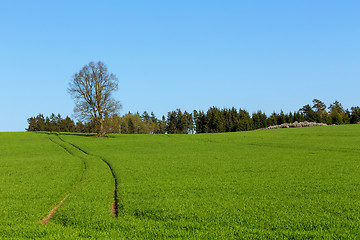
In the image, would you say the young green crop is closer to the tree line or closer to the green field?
the green field

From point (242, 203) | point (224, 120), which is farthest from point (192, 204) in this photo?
point (224, 120)

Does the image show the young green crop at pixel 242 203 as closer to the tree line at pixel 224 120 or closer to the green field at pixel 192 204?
the green field at pixel 192 204

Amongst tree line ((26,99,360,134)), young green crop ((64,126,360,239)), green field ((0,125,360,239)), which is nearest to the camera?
young green crop ((64,126,360,239))

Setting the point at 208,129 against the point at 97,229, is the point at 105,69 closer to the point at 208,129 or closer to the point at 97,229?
the point at 97,229

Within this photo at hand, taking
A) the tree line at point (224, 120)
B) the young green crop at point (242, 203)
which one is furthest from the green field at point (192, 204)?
the tree line at point (224, 120)

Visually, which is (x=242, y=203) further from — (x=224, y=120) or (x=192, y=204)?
(x=224, y=120)

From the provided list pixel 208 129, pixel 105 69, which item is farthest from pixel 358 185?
pixel 208 129

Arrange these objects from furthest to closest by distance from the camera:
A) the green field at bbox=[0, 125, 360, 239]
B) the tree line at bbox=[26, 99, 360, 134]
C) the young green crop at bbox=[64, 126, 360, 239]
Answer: the tree line at bbox=[26, 99, 360, 134]
the green field at bbox=[0, 125, 360, 239]
the young green crop at bbox=[64, 126, 360, 239]

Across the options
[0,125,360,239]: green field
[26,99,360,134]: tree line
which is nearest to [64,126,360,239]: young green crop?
[0,125,360,239]: green field

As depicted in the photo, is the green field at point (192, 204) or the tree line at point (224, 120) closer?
the green field at point (192, 204)

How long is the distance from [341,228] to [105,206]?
30.5 feet

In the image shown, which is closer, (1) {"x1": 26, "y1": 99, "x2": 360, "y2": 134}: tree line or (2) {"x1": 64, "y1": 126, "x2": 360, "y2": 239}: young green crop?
(2) {"x1": 64, "y1": 126, "x2": 360, "y2": 239}: young green crop

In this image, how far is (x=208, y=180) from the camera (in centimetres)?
1798

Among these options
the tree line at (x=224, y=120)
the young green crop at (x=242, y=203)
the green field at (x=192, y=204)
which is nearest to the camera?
the young green crop at (x=242, y=203)
